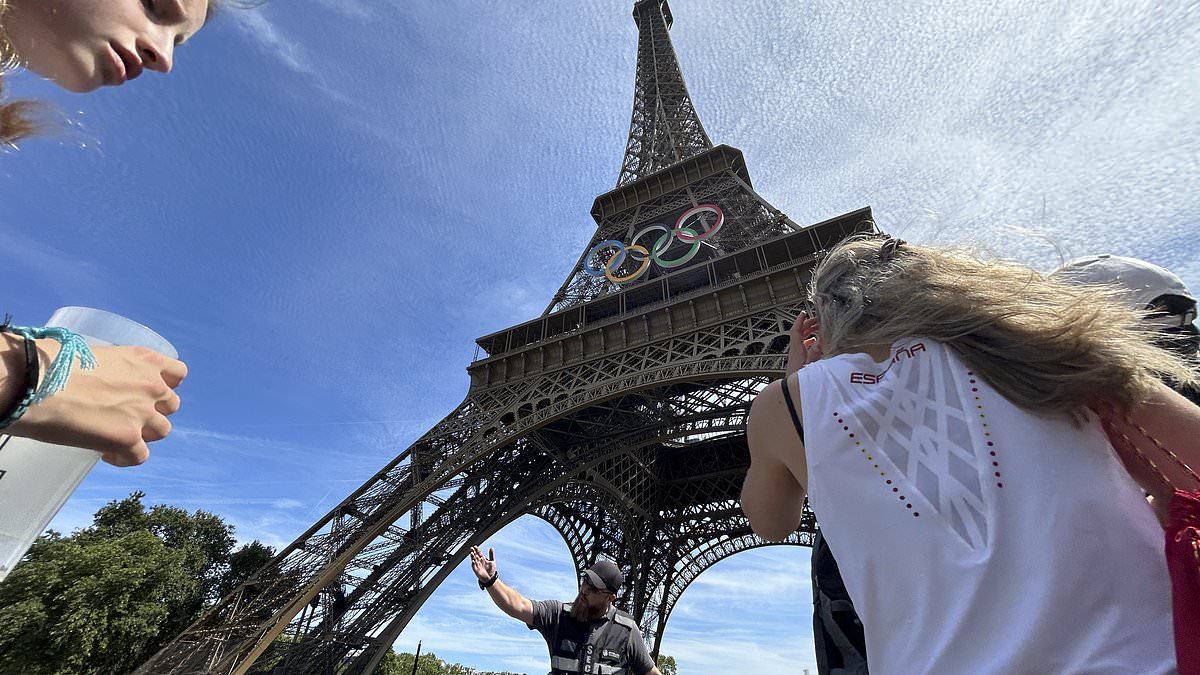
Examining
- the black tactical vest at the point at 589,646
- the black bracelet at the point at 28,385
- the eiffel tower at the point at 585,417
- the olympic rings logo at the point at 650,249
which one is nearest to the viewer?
the black bracelet at the point at 28,385

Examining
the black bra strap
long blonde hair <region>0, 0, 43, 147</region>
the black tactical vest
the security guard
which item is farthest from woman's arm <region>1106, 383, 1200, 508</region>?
the black tactical vest

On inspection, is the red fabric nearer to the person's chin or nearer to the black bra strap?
the black bra strap

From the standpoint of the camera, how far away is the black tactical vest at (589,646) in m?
3.03

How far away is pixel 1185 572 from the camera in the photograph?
0.63m

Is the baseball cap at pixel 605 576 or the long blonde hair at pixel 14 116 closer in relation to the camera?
the long blonde hair at pixel 14 116

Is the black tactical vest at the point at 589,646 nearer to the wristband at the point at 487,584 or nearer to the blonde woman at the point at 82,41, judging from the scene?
the wristband at the point at 487,584

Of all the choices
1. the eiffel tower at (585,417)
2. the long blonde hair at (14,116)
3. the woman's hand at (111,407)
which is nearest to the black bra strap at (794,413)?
the woman's hand at (111,407)

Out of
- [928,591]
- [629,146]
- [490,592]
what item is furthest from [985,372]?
[629,146]

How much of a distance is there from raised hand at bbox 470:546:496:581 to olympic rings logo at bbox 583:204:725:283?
466 inches

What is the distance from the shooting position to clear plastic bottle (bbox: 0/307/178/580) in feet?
3.18

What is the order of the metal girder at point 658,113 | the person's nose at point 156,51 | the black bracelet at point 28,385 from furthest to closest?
1. the metal girder at point 658,113
2. the person's nose at point 156,51
3. the black bracelet at point 28,385

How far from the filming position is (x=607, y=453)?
45.9ft

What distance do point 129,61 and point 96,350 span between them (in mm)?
514

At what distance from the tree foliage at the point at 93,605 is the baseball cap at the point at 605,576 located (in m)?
17.8
